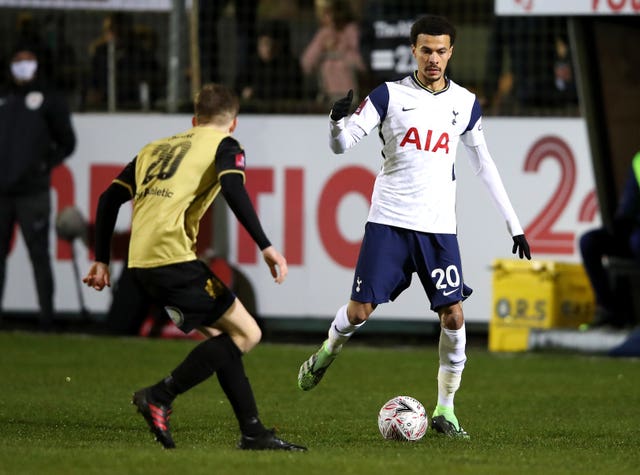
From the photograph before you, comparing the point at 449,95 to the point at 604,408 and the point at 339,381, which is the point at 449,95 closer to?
the point at 604,408

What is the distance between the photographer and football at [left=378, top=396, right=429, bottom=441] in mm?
8289

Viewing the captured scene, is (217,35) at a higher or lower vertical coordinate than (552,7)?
lower

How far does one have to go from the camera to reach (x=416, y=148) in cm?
856

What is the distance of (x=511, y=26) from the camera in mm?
15219

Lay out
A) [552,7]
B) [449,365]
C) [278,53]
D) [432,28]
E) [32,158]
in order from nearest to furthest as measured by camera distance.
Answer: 1. [432,28]
2. [449,365]
3. [552,7]
4. [32,158]
5. [278,53]

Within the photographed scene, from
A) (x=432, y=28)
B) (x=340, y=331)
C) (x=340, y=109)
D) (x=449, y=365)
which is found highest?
(x=432, y=28)

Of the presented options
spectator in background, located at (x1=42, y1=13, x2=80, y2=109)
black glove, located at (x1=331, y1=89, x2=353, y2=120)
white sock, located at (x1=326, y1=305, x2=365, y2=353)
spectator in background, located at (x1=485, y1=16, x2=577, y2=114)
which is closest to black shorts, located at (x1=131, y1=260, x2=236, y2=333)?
black glove, located at (x1=331, y1=89, x2=353, y2=120)

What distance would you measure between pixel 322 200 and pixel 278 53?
1627 mm

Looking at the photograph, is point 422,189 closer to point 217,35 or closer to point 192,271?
point 192,271

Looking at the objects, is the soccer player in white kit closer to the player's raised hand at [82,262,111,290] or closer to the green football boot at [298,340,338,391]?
the green football boot at [298,340,338,391]

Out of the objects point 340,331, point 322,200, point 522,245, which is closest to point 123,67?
point 322,200

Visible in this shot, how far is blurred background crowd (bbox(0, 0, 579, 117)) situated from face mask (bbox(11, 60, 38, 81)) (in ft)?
2.82

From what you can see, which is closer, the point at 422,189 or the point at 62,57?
the point at 422,189

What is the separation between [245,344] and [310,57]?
865cm
